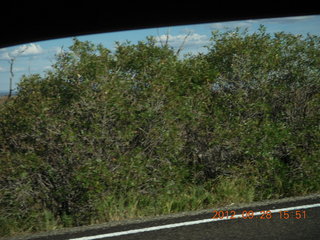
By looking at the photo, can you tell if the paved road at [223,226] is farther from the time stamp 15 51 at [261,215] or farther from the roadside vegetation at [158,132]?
the roadside vegetation at [158,132]

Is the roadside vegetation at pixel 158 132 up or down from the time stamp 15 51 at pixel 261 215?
up

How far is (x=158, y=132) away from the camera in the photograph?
21.6 ft

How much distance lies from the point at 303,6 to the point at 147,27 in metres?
1.59

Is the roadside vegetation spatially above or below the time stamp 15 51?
above

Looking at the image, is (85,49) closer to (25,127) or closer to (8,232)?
(25,127)

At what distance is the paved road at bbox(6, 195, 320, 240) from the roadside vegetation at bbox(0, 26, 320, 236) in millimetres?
605

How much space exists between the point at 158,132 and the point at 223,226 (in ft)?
7.58

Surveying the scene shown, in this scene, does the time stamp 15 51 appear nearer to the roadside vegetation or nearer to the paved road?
the paved road

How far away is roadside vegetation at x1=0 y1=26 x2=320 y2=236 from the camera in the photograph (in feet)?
19.3

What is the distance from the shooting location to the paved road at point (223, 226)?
14.6 feet

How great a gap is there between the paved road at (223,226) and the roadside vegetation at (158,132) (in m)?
0.61

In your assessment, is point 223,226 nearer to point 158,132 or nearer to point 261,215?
point 261,215

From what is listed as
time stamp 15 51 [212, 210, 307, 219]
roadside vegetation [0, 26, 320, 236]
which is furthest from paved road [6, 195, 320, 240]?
roadside vegetation [0, 26, 320, 236]

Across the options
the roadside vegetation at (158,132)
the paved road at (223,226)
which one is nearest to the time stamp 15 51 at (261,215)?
the paved road at (223,226)
